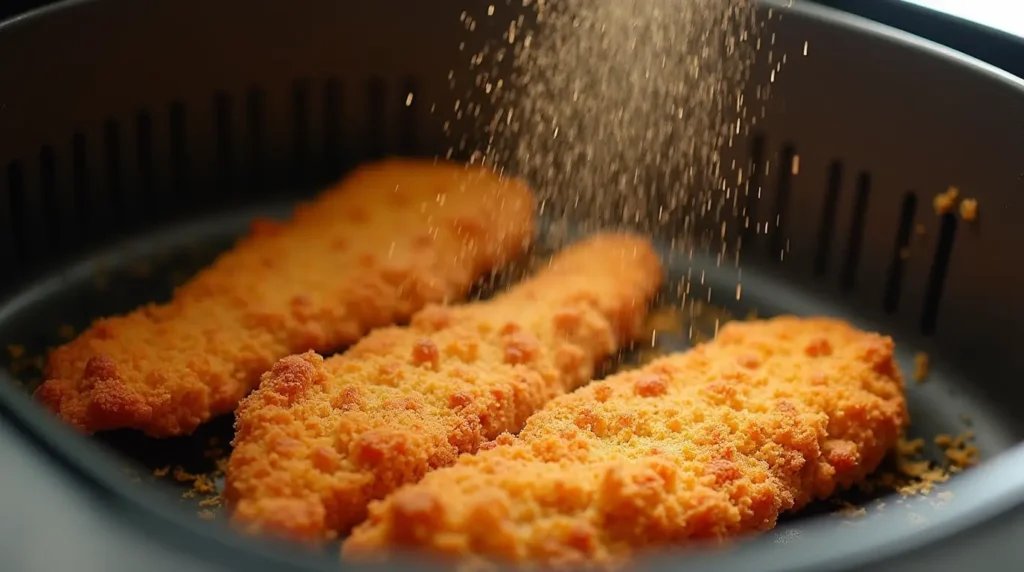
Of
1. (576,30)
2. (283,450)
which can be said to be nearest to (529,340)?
(283,450)

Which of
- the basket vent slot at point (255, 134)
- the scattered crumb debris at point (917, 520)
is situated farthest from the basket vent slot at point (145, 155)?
the scattered crumb debris at point (917, 520)

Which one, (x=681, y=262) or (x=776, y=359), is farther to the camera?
(x=681, y=262)

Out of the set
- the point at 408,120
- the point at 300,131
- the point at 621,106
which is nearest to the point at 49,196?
the point at 300,131

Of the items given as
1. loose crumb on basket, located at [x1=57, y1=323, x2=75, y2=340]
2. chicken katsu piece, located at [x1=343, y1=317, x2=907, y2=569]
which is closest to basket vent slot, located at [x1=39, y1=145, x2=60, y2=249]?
loose crumb on basket, located at [x1=57, y1=323, x2=75, y2=340]

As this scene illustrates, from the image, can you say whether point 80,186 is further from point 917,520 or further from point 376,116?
point 917,520

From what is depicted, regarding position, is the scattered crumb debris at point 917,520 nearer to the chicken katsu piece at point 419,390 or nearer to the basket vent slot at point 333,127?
the chicken katsu piece at point 419,390

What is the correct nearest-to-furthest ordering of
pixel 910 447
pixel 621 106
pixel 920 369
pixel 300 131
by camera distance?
pixel 910 447, pixel 920 369, pixel 621 106, pixel 300 131

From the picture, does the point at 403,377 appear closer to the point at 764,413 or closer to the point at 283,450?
the point at 283,450
